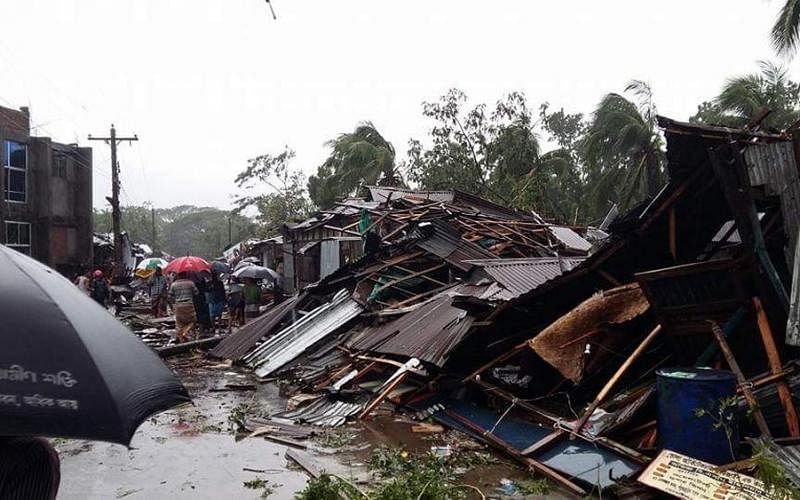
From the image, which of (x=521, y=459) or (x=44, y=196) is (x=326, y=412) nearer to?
(x=521, y=459)

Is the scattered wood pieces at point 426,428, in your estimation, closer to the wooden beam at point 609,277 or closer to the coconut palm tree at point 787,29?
the wooden beam at point 609,277

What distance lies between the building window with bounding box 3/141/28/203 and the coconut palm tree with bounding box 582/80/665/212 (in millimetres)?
21555

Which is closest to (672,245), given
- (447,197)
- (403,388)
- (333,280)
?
(403,388)

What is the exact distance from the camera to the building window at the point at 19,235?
21.3 m

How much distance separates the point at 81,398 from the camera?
179 cm

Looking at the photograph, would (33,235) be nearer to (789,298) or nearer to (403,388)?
(403,388)

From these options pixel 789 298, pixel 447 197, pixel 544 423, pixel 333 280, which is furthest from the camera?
pixel 447 197

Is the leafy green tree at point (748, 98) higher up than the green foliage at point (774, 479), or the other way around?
the leafy green tree at point (748, 98)

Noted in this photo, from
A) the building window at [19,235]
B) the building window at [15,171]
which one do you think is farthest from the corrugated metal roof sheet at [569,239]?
the building window at [15,171]

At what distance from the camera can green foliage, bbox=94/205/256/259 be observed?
192 ft

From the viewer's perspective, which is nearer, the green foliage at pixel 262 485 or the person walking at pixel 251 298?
the green foliage at pixel 262 485

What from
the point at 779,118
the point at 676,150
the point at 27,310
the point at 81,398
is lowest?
the point at 81,398

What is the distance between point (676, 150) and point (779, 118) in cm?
2027

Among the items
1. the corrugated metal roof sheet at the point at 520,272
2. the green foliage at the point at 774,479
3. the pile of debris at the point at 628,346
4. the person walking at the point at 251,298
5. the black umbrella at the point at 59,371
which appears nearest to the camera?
the black umbrella at the point at 59,371
